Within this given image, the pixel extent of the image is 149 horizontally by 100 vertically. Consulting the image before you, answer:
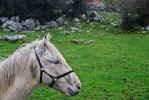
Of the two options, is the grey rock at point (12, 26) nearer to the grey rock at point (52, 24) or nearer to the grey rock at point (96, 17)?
the grey rock at point (52, 24)

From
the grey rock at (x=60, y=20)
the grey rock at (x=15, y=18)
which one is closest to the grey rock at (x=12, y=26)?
the grey rock at (x=15, y=18)

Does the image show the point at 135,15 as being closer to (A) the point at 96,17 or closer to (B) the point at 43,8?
(A) the point at 96,17

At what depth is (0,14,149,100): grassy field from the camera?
488 centimetres

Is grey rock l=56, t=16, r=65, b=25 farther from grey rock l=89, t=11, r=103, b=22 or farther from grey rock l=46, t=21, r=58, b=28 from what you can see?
grey rock l=89, t=11, r=103, b=22

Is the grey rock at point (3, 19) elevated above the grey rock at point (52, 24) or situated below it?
above

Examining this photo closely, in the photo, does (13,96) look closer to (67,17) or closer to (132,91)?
(132,91)

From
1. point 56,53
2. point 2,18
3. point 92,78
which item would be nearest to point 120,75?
point 92,78

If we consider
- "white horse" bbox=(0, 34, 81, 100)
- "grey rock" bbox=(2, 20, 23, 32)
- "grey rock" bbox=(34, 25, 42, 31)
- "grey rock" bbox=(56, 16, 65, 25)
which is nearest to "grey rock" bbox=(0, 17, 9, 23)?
"grey rock" bbox=(2, 20, 23, 32)

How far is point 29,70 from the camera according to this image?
6.57 ft

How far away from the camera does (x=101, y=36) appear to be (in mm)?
11641

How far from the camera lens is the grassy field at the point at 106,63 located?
16.0ft

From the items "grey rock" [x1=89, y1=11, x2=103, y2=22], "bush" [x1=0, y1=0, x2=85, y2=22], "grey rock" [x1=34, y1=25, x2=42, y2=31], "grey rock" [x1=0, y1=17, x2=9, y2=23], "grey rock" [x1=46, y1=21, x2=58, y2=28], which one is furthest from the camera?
"grey rock" [x1=0, y1=17, x2=9, y2=23]

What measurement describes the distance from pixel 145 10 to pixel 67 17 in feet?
18.8

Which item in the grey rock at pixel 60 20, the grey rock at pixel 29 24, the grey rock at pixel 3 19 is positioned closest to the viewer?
the grey rock at pixel 29 24
